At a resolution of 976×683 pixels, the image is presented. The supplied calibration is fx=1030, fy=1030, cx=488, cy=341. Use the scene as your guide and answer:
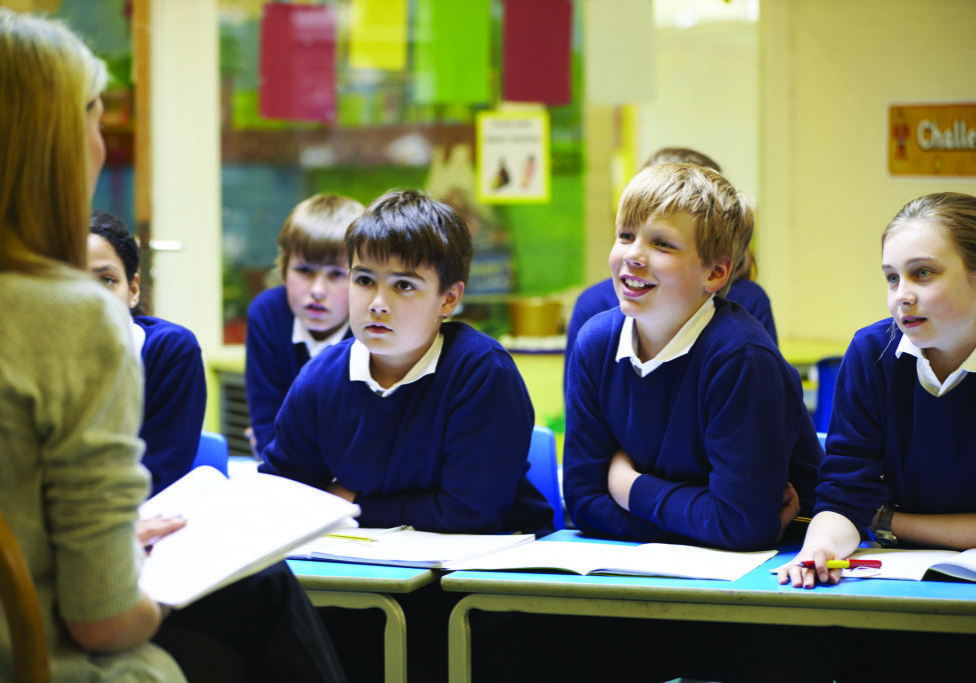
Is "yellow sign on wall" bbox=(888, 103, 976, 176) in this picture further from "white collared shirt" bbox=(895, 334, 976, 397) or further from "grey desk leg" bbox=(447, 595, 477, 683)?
"grey desk leg" bbox=(447, 595, 477, 683)

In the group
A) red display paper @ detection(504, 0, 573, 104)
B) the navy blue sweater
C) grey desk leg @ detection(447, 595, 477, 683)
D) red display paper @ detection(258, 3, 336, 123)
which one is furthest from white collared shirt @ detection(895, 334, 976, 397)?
red display paper @ detection(258, 3, 336, 123)

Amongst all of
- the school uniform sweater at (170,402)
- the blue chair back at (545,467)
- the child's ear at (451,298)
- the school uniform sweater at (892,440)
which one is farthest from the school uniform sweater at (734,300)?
the school uniform sweater at (170,402)

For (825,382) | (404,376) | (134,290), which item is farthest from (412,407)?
(825,382)

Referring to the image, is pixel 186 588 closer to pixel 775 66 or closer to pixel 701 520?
pixel 701 520

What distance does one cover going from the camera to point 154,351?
2045 mm

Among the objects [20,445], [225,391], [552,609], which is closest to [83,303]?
[20,445]

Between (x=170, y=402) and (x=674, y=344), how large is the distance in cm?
98

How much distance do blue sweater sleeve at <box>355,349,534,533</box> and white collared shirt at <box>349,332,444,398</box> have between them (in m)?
0.04

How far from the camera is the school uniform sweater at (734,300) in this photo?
8.64 feet

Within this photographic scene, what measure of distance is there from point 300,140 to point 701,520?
296cm

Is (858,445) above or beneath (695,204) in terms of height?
beneath

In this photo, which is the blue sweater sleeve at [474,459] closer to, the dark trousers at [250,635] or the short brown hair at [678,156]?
the dark trousers at [250,635]

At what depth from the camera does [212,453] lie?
7.27 feet

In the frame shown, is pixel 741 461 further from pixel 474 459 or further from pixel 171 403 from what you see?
pixel 171 403
